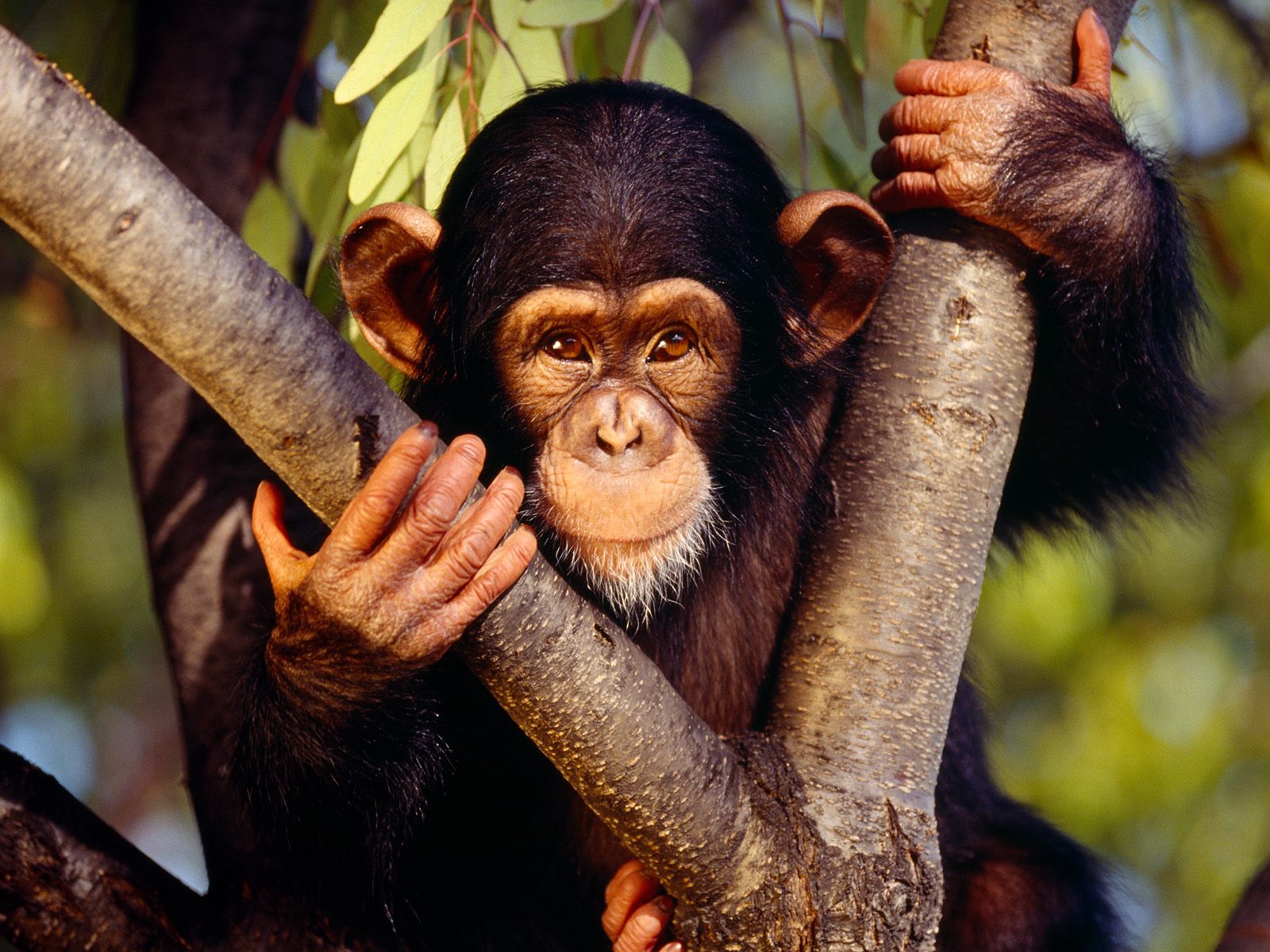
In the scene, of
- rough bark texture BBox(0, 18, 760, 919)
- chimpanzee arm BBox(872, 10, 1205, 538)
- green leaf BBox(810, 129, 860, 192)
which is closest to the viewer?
rough bark texture BBox(0, 18, 760, 919)

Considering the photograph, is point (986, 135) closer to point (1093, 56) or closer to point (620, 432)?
point (1093, 56)

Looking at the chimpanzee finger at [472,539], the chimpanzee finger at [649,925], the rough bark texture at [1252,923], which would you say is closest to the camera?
the chimpanzee finger at [472,539]

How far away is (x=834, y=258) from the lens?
10.1 feet

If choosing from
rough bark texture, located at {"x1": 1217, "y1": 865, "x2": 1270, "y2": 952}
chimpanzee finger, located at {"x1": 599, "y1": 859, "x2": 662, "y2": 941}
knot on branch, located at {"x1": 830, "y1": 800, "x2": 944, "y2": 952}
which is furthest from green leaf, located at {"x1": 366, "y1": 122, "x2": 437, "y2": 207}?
rough bark texture, located at {"x1": 1217, "y1": 865, "x2": 1270, "y2": 952}

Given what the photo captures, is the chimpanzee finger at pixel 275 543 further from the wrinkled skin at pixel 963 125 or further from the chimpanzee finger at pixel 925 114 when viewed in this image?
the chimpanzee finger at pixel 925 114

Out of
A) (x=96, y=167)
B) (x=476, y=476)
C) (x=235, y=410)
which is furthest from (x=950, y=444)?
(x=96, y=167)

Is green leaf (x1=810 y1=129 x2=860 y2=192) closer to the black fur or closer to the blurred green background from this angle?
the blurred green background

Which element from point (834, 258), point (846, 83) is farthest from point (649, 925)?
point (846, 83)

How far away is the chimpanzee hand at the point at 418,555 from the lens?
1.93 m

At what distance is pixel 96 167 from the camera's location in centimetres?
158

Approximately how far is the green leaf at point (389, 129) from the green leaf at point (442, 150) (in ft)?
0.28

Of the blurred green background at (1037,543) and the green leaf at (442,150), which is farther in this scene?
the blurred green background at (1037,543)

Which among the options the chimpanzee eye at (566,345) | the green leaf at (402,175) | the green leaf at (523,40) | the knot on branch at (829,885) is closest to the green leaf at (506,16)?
the green leaf at (523,40)

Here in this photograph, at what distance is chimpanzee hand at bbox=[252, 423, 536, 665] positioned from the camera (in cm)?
193
